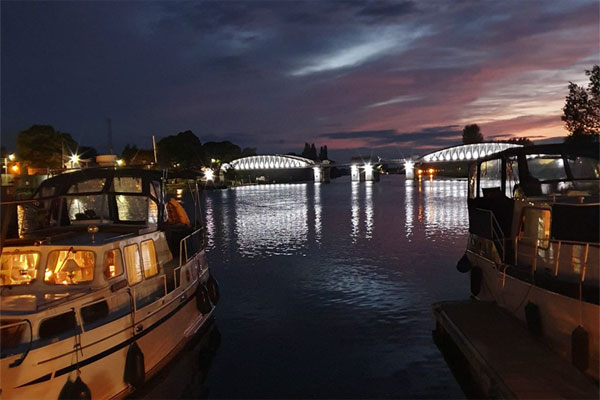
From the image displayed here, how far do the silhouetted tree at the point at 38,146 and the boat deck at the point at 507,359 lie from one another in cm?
11236

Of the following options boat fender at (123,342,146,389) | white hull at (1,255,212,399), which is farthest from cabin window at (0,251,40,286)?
boat fender at (123,342,146,389)

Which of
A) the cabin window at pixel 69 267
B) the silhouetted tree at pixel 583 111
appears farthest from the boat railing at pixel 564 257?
the silhouetted tree at pixel 583 111

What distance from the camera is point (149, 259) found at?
1534 centimetres

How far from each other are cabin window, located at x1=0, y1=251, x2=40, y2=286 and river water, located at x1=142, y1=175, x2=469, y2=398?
491cm

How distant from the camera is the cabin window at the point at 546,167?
17.3m

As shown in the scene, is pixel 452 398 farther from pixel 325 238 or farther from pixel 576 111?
pixel 576 111

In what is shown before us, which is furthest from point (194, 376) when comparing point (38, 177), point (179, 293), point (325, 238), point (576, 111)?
point (38, 177)

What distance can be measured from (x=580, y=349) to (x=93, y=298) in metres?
12.8

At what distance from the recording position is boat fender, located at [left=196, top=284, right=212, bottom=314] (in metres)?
18.0

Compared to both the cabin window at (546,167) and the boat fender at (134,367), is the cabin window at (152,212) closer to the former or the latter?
the boat fender at (134,367)

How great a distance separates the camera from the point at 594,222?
1280 cm

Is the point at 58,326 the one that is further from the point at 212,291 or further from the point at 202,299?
the point at 212,291

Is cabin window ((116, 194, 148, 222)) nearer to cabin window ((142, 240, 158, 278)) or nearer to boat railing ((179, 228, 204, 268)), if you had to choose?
boat railing ((179, 228, 204, 268))

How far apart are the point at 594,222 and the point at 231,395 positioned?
11925mm
